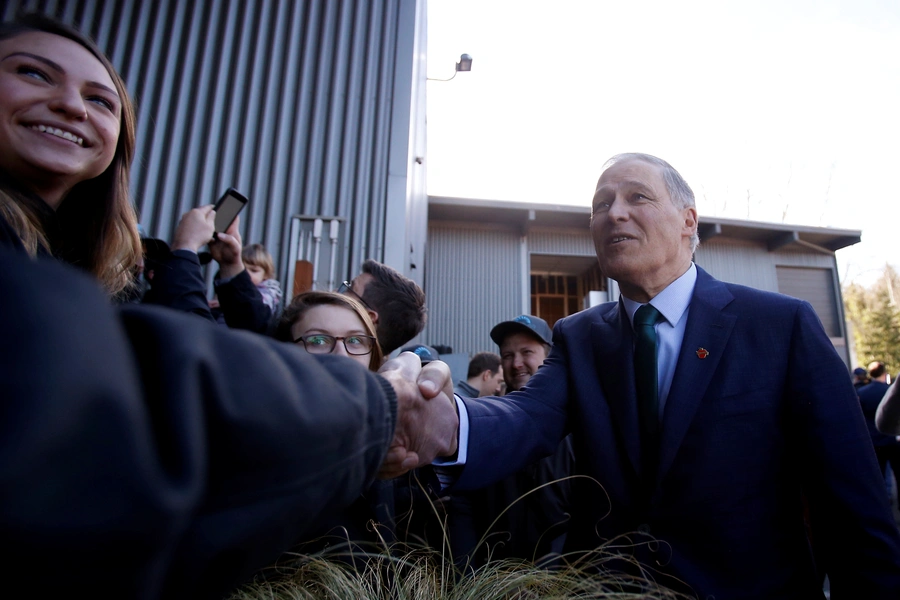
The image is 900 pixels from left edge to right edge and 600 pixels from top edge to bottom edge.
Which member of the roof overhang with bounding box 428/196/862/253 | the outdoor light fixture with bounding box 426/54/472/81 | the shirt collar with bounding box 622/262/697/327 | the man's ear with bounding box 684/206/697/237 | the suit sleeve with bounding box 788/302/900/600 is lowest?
the suit sleeve with bounding box 788/302/900/600

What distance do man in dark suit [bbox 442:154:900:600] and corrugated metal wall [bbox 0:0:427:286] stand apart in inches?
108

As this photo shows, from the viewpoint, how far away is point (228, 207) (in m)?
2.80

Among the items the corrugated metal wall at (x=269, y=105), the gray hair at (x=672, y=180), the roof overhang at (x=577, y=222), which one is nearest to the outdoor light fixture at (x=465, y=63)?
the corrugated metal wall at (x=269, y=105)

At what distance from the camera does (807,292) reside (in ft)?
44.6

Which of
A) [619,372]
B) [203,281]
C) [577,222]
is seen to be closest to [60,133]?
[203,281]

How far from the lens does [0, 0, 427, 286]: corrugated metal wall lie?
13.9ft

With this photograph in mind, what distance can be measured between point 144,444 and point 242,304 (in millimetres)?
2309

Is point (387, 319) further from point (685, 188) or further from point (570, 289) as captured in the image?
point (570, 289)

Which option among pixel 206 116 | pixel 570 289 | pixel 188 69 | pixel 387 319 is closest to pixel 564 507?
pixel 387 319

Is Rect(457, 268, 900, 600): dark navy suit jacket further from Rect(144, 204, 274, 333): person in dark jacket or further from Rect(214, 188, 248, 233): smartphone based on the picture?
Rect(214, 188, 248, 233): smartphone

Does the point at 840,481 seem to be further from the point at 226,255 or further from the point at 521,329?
the point at 226,255

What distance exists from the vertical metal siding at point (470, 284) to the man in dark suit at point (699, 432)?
9540 mm

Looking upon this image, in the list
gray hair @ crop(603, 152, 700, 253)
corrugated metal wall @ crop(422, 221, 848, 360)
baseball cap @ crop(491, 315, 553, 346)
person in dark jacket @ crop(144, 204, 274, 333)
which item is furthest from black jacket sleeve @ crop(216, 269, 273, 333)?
corrugated metal wall @ crop(422, 221, 848, 360)

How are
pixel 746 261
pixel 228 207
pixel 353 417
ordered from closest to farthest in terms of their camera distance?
pixel 353 417
pixel 228 207
pixel 746 261
